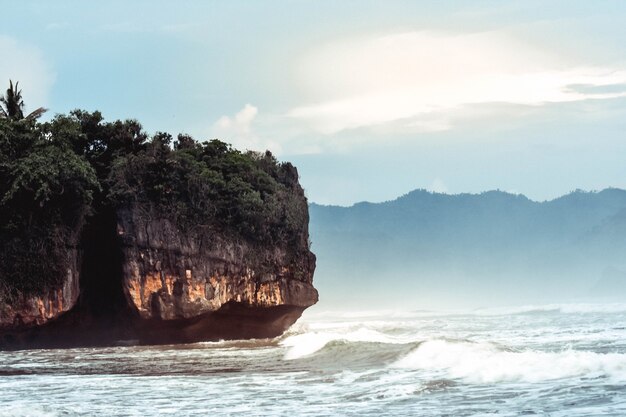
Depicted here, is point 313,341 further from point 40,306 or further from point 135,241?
point 40,306

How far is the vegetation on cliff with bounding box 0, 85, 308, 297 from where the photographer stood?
33.4m

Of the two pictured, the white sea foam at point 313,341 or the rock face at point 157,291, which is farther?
the rock face at point 157,291

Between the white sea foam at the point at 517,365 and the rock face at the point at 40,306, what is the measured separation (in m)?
13.9

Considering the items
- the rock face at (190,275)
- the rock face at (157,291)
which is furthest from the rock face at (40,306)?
the rock face at (190,275)

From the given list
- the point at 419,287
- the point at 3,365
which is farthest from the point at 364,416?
the point at 419,287

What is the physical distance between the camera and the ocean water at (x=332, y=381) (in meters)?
17.1

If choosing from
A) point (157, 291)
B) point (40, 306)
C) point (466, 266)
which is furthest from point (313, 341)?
point (466, 266)

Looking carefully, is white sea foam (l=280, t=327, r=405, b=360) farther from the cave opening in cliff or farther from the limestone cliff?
the cave opening in cliff

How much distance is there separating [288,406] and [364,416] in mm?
1959

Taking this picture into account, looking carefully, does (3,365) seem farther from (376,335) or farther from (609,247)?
(609,247)

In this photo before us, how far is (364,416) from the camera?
16234 millimetres

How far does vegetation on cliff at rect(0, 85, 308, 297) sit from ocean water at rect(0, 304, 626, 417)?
4.58 meters

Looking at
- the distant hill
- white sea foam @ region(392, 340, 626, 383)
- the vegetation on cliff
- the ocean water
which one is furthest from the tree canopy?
the distant hill

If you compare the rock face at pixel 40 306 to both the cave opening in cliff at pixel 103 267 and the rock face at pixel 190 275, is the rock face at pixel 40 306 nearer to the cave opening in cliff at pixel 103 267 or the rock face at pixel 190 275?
the rock face at pixel 190 275
